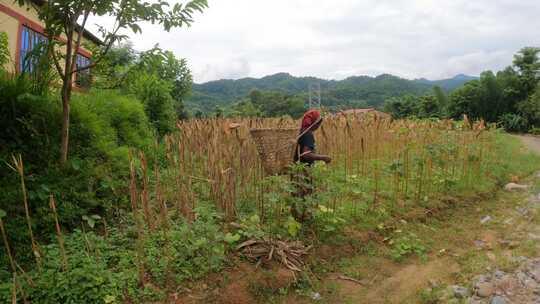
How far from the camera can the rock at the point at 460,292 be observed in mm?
2896

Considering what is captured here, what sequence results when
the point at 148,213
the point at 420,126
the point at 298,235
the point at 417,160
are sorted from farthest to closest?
the point at 420,126 → the point at 417,160 → the point at 298,235 → the point at 148,213

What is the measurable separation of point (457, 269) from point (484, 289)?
0.56 meters

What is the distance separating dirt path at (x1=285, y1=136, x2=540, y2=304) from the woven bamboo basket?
116cm

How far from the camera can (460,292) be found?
2938mm

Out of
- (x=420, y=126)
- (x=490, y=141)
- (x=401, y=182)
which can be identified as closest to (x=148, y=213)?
(x=401, y=182)

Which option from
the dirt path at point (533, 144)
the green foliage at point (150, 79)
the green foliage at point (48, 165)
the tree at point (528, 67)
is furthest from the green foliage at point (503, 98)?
the green foliage at point (48, 165)

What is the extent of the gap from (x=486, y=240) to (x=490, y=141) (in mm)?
4283

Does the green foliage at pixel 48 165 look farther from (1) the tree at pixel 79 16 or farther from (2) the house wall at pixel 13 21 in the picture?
(2) the house wall at pixel 13 21

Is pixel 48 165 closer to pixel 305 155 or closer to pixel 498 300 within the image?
pixel 305 155

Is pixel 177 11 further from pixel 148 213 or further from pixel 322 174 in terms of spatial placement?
pixel 322 174

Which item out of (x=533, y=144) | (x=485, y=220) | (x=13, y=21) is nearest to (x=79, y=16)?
(x=485, y=220)

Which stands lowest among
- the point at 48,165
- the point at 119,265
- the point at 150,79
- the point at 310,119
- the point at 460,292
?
the point at 460,292

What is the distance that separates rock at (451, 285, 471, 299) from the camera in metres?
2.90

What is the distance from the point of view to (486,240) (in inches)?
167
